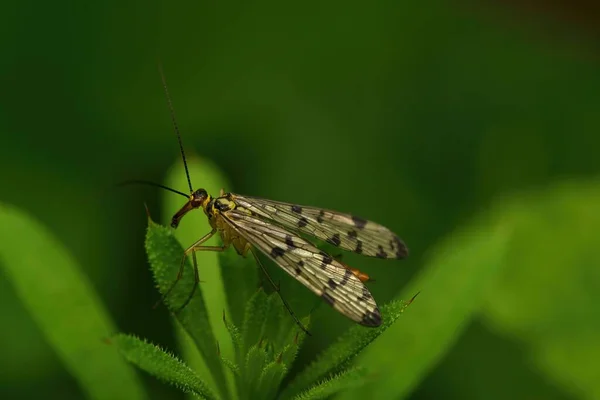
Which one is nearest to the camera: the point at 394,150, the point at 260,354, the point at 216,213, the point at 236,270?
the point at 260,354

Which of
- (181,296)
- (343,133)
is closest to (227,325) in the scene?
(181,296)

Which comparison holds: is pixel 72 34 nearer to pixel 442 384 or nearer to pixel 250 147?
pixel 250 147

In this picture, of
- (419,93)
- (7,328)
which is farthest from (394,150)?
(7,328)

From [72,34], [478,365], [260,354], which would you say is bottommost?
[478,365]

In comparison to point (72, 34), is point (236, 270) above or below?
below

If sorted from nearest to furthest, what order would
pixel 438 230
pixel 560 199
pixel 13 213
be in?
pixel 13 213, pixel 560 199, pixel 438 230

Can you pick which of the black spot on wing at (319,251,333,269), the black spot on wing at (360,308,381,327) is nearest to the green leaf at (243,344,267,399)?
the black spot on wing at (360,308,381,327)

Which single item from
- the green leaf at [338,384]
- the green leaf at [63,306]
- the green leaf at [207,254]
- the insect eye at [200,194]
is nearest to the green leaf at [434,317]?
the green leaf at [338,384]
